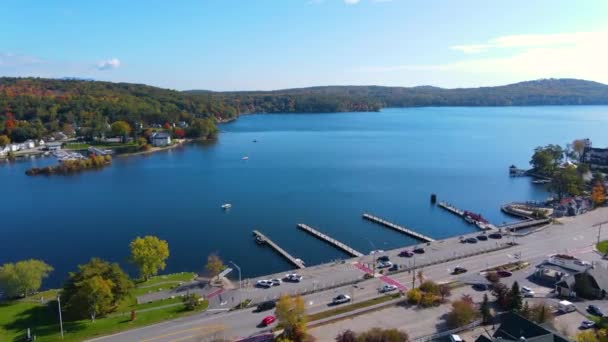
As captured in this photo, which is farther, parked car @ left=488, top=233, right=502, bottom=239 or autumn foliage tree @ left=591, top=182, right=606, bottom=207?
autumn foliage tree @ left=591, top=182, right=606, bottom=207

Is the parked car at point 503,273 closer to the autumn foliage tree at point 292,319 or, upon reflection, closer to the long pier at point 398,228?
A: the long pier at point 398,228

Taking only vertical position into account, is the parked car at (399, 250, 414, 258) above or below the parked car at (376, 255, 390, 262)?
above

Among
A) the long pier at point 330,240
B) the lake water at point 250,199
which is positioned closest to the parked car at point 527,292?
the long pier at point 330,240

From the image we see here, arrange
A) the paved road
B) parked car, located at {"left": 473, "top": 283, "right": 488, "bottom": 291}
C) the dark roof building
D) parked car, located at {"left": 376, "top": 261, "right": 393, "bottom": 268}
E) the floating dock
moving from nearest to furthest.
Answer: the dark roof building, the paved road, parked car, located at {"left": 473, "top": 283, "right": 488, "bottom": 291}, parked car, located at {"left": 376, "top": 261, "right": 393, "bottom": 268}, the floating dock

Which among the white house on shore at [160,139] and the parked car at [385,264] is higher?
the white house on shore at [160,139]

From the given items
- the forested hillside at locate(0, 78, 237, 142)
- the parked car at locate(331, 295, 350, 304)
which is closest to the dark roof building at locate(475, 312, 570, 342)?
the parked car at locate(331, 295, 350, 304)

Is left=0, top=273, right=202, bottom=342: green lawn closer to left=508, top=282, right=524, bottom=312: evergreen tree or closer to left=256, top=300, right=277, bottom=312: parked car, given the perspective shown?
left=256, top=300, right=277, bottom=312: parked car

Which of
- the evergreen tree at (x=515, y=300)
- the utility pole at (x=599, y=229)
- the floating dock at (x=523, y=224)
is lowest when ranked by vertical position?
the floating dock at (x=523, y=224)

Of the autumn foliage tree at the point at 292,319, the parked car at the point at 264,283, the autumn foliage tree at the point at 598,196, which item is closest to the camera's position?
the autumn foliage tree at the point at 292,319

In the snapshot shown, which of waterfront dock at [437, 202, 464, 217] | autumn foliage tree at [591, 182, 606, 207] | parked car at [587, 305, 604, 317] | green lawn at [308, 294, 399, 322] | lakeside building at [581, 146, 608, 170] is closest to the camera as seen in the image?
parked car at [587, 305, 604, 317]
